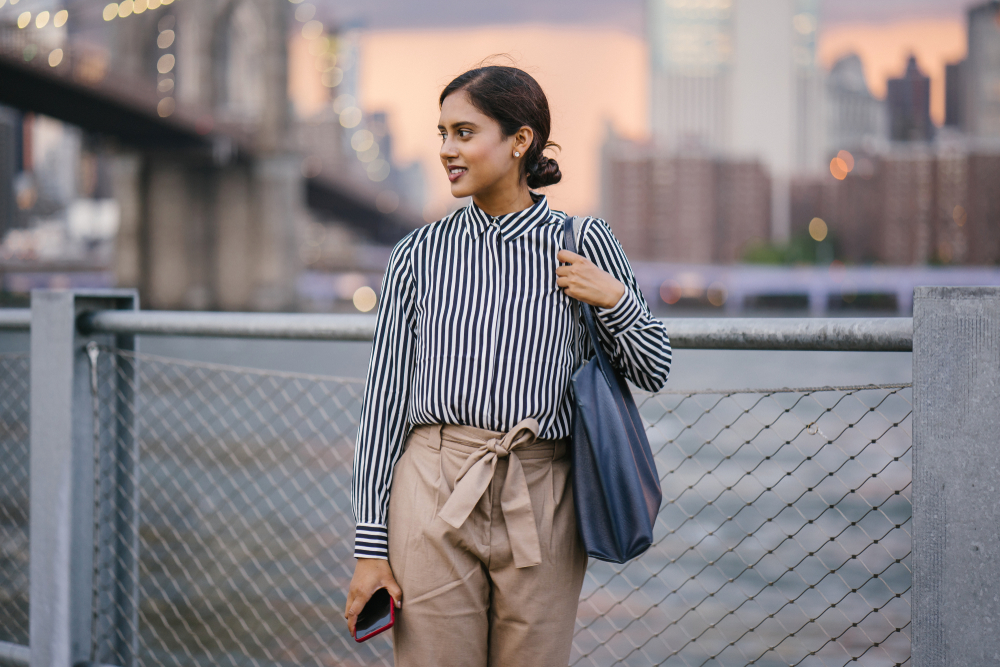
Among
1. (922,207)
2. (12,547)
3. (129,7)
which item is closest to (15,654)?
(12,547)

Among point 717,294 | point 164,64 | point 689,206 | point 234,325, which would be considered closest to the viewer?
point 234,325

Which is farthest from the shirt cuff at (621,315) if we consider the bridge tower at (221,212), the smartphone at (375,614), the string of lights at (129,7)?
the string of lights at (129,7)

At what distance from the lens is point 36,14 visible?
32031 mm

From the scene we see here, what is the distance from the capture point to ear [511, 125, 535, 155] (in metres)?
1.31

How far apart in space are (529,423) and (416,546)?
25 centimetres

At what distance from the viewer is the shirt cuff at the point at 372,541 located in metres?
1.32

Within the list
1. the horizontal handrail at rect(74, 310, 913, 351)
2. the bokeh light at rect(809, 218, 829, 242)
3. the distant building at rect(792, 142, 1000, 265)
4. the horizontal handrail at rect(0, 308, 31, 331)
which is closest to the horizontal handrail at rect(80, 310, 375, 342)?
the horizontal handrail at rect(74, 310, 913, 351)

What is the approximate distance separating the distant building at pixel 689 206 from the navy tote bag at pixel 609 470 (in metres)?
87.1

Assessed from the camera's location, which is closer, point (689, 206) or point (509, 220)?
point (509, 220)

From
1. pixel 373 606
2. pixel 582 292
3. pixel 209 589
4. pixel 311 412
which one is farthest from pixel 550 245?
pixel 311 412

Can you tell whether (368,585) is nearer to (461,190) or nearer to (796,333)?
(461,190)

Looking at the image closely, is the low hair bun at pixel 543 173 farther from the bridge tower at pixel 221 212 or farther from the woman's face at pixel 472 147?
the bridge tower at pixel 221 212

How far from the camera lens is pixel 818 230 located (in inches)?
3044

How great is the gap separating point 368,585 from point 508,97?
73 cm
